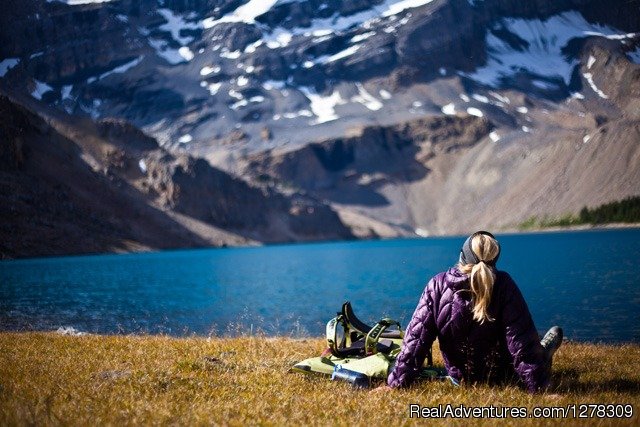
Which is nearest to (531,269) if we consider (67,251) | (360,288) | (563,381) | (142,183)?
(360,288)

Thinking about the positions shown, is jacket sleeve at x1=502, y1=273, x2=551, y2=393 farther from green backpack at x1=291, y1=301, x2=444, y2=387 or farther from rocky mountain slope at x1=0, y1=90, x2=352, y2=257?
rocky mountain slope at x1=0, y1=90, x2=352, y2=257

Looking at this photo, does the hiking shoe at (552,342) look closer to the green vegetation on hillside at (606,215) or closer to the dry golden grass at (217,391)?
the dry golden grass at (217,391)

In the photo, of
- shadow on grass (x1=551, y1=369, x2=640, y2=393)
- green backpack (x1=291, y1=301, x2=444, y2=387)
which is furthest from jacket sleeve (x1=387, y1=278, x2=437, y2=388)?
shadow on grass (x1=551, y1=369, x2=640, y2=393)

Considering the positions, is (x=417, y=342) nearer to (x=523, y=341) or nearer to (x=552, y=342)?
(x=523, y=341)

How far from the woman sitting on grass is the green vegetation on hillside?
142m

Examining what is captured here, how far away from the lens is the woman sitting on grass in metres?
7.95

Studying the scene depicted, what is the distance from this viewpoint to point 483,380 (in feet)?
28.6

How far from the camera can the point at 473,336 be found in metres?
8.36

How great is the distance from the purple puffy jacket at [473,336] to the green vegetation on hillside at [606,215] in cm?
14220

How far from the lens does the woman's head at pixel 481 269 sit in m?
7.79

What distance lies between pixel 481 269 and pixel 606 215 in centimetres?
15321

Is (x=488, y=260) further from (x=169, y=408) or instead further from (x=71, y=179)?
(x=71, y=179)

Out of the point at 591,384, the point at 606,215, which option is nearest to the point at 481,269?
the point at 591,384

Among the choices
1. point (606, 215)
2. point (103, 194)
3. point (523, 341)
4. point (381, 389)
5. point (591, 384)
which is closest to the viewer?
point (523, 341)
